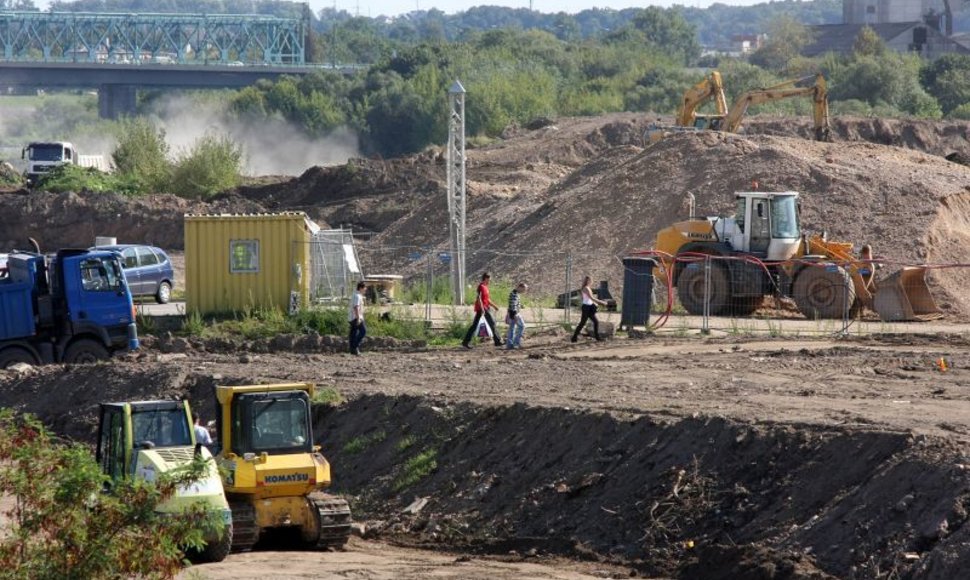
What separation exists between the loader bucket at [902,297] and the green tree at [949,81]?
51.6 meters

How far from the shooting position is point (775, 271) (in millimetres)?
32656

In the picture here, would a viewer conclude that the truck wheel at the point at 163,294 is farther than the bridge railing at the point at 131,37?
No

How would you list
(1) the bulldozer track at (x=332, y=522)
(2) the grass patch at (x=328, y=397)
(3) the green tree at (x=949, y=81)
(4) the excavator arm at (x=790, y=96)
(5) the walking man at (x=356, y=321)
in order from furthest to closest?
1. (3) the green tree at (x=949, y=81)
2. (4) the excavator arm at (x=790, y=96)
3. (5) the walking man at (x=356, y=321)
4. (2) the grass patch at (x=328, y=397)
5. (1) the bulldozer track at (x=332, y=522)

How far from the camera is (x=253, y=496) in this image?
642 inches

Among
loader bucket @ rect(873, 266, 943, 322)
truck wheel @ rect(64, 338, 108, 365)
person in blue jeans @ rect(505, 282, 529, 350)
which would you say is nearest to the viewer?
person in blue jeans @ rect(505, 282, 529, 350)

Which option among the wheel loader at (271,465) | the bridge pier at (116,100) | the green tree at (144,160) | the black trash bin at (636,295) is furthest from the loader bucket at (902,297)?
the bridge pier at (116,100)

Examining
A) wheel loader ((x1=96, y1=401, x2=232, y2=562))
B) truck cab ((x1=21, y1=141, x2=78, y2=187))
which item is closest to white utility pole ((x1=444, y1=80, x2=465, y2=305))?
wheel loader ((x1=96, y1=401, x2=232, y2=562))

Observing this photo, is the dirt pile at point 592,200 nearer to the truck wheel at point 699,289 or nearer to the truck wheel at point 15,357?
the truck wheel at point 699,289

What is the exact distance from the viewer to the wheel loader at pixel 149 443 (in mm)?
15430

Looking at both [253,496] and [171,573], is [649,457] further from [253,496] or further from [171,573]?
[171,573]

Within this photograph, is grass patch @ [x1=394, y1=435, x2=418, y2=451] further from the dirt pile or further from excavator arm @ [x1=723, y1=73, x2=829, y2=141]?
excavator arm @ [x1=723, y1=73, x2=829, y2=141]

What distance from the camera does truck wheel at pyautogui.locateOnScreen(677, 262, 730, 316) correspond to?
1289 inches

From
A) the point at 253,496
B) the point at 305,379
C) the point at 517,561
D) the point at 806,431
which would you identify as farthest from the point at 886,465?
the point at 305,379

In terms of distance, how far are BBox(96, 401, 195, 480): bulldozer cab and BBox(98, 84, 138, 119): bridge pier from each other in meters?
107
